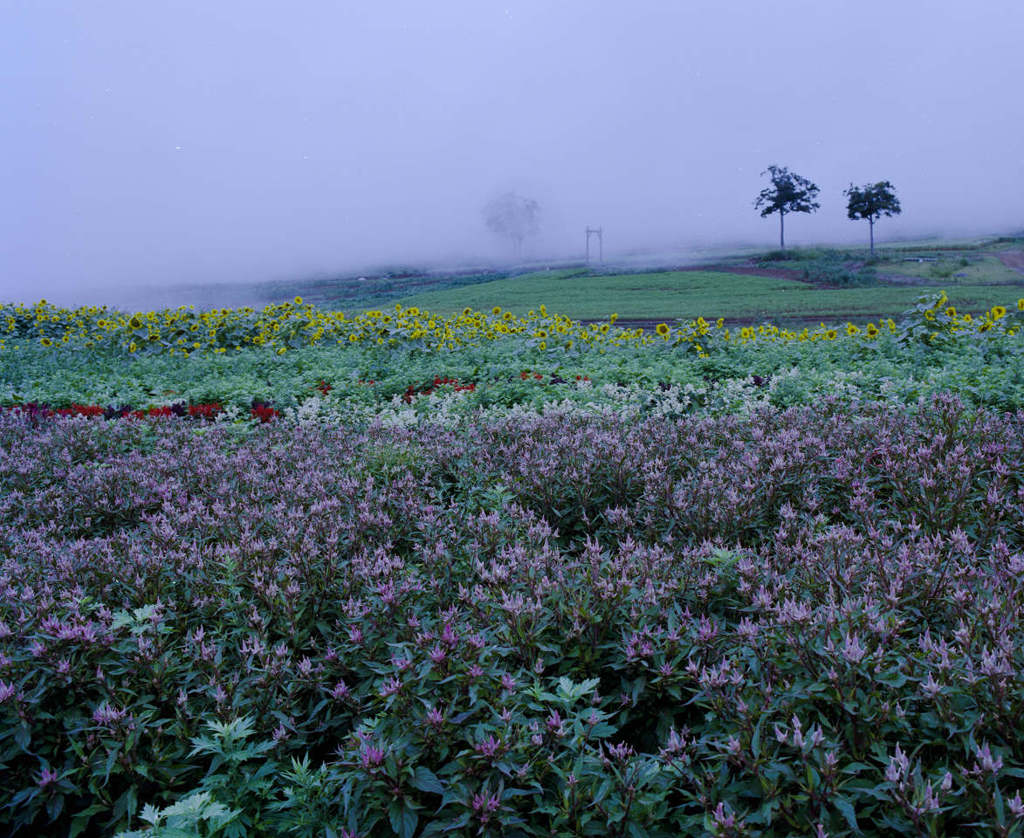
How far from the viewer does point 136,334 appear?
562 inches

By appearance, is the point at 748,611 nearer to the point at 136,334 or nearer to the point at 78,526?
the point at 78,526

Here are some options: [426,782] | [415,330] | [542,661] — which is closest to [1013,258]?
[415,330]

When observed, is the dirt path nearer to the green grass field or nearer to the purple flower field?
the green grass field

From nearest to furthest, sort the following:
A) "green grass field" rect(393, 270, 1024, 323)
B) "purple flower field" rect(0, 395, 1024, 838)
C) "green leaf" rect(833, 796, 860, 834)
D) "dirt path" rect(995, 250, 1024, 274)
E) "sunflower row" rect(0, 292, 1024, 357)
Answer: "green leaf" rect(833, 796, 860, 834), "purple flower field" rect(0, 395, 1024, 838), "sunflower row" rect(0, 292, 1024, 357), "green grass field" rect(393, 270, 1024, 323), "dirt path" rect(995, 250, 1024, 274)

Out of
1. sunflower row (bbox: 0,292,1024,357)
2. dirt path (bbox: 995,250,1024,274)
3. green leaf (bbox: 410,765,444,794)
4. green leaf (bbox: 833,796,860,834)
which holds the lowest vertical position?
green leaf (bbox: 410,765,444,794)

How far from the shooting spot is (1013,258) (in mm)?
27375

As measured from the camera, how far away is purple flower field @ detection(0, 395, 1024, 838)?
164 cm

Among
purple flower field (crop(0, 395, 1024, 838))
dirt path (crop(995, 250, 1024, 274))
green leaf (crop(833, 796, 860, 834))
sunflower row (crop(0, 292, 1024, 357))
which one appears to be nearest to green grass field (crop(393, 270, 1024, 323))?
dirt path (crop(995, 250, 1024, 274))

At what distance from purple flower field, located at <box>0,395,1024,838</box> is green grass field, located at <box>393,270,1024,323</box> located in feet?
36.8

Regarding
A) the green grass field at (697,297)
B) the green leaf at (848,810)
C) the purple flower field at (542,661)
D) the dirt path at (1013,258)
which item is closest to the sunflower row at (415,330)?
the green grass field at (697,297)

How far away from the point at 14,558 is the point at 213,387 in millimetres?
6000

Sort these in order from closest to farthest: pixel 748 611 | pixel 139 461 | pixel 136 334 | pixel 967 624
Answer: pixel 967 624 < pixel 748 611 < pixel 139 461 < pixel 136 334

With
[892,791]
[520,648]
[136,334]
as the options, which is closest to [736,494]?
[520,648]

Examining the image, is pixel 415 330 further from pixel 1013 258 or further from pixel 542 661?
pixel 1013 258
